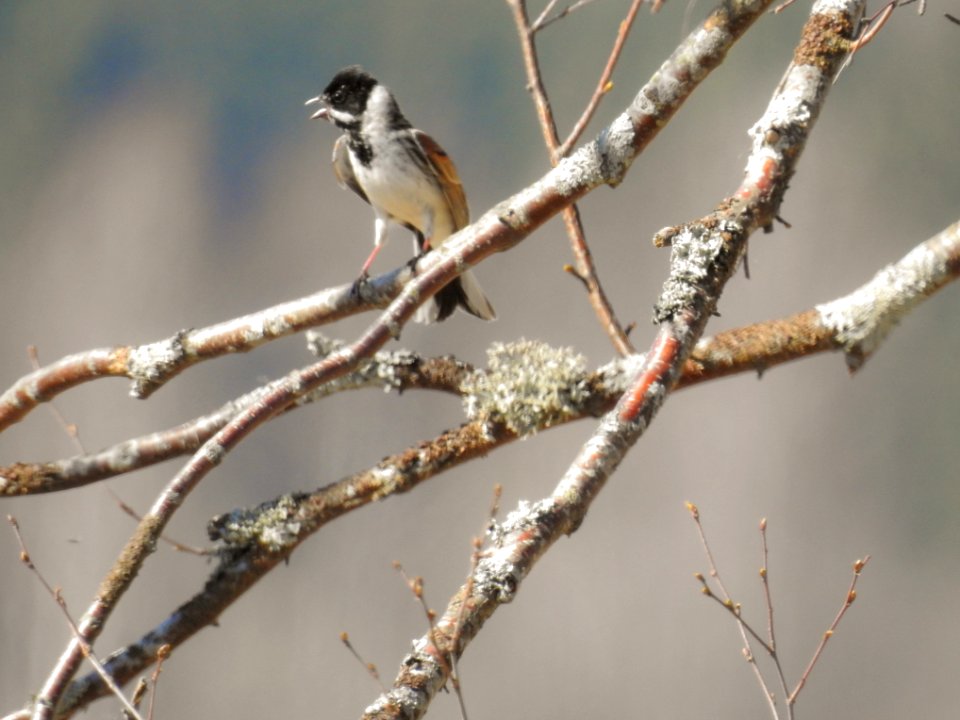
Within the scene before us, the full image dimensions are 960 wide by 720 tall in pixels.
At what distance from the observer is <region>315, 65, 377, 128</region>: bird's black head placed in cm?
226

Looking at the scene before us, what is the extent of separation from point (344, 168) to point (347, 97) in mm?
185

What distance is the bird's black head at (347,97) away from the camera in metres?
2.26

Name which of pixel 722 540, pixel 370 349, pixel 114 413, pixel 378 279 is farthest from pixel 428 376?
pixel 114 413

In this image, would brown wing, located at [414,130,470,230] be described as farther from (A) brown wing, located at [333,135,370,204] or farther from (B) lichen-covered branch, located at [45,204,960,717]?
(B) lichen-covered branch, located at [45,204,960,717]

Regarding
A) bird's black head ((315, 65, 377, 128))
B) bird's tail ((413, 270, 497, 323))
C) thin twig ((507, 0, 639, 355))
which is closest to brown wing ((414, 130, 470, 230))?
bird's black head ((315, 65, 377, 128))

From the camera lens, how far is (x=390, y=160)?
2.26m

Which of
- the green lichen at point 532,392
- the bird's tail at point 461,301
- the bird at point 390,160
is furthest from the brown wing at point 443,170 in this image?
the green lichen at point 532,392

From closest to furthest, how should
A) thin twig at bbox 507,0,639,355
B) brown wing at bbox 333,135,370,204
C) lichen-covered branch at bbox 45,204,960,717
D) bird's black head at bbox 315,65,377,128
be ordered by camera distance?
lichen-covered branch at bbox 45,204,960,717
thin twig at bbox 507,0,639,355
bird's black head at bbox 315,65,377,128
brown wing at bbox 333,135,370,204

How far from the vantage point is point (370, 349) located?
3.41 feet

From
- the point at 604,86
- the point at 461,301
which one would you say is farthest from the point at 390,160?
the point at 604,86

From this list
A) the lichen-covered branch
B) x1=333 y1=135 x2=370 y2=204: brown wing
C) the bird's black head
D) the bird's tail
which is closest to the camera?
the lichen-covered branch

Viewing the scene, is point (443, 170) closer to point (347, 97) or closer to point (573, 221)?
point (347, 97)

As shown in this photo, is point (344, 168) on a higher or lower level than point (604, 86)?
higher

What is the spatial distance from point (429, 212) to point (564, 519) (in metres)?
1.52
